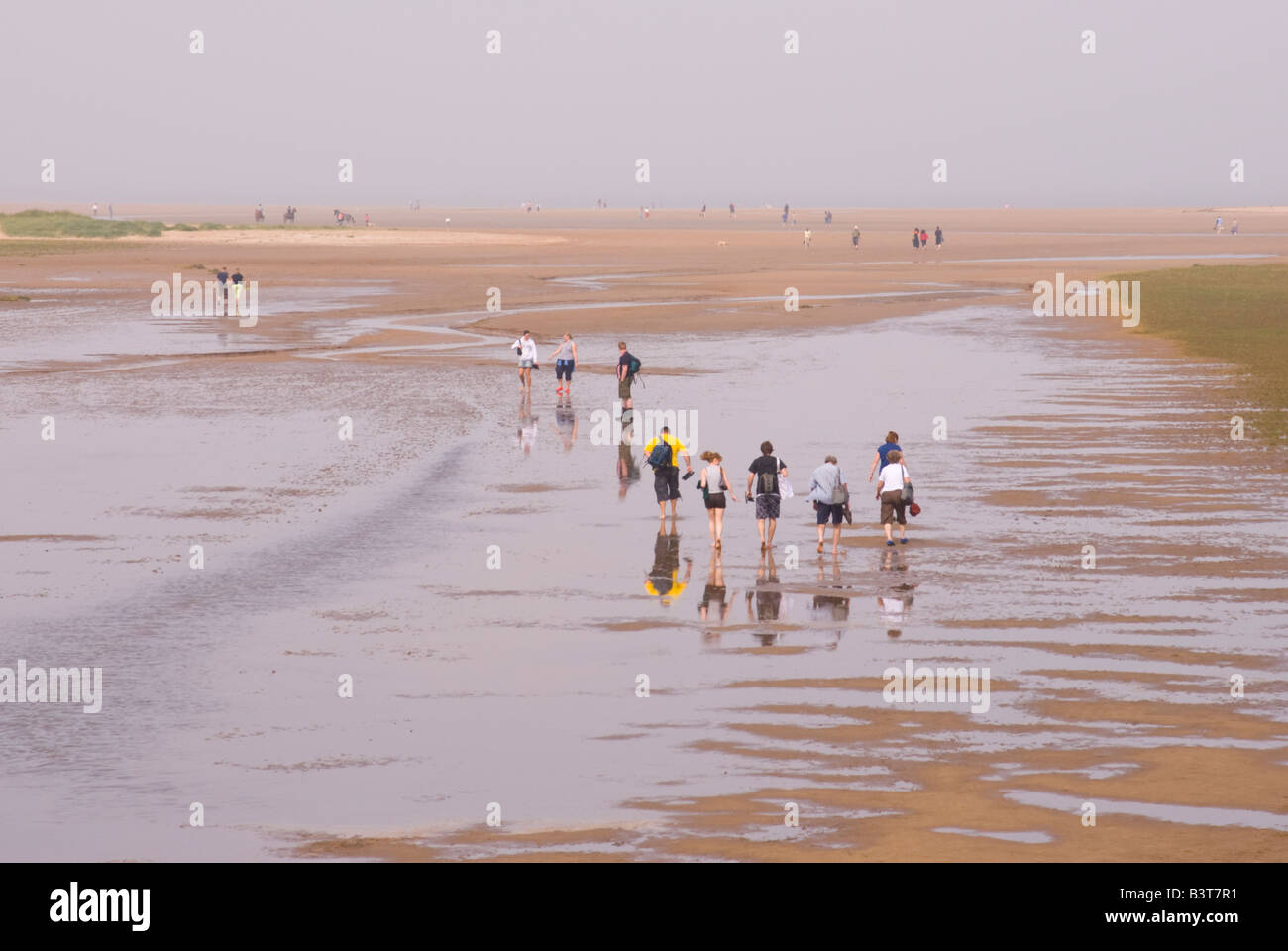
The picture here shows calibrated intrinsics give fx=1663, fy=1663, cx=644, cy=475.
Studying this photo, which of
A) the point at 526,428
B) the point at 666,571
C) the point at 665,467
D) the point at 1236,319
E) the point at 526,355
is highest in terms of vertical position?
the point at 1236,319

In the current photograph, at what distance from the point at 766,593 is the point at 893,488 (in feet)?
10.3

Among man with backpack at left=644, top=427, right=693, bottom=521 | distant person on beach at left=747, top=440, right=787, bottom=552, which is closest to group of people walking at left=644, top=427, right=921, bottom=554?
distant person on beach at left=747, top=440, right=787, bottom=552

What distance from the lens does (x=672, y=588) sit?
830 inches

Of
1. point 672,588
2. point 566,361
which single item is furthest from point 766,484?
point 566,361

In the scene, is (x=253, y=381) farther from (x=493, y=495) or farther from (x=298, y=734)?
(x=298, y=734)

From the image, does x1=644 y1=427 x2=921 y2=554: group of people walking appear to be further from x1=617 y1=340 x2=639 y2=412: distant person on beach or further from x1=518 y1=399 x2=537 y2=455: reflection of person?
x1=617 y1=340 x2=639 y2=412: distant person on beach

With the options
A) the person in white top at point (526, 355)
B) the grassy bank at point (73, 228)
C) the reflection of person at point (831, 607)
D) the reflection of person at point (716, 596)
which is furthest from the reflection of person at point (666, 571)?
the grassy bank at point (73, 228)

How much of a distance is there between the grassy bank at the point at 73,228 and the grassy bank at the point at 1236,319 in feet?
257

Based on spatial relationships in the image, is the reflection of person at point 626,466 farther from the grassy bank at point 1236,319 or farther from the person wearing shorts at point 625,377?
the grassy bank at point 1236,319

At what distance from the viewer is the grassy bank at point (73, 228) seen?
125 meters

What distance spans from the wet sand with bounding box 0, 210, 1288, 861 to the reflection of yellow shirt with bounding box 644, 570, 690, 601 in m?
0.10

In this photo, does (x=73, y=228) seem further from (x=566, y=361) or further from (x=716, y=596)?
(x=716, y=596)

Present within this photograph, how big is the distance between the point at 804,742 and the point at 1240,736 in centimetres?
396

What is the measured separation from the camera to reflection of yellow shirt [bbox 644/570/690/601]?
20.7 metres
